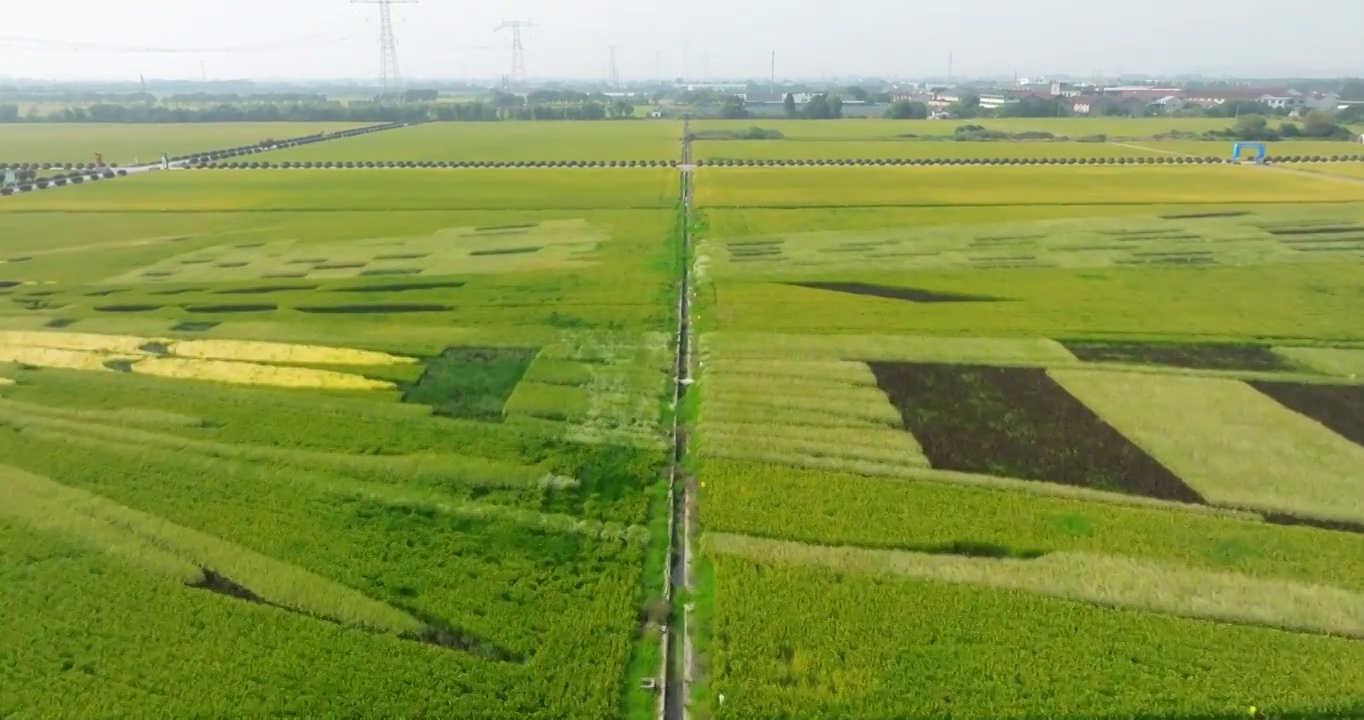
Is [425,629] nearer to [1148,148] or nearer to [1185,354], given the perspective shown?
[1185,354]

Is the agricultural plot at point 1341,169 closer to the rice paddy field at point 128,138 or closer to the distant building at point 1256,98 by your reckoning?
the distant building at point 1256,98

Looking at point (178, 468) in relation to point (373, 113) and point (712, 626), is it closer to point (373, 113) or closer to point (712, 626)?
point (712, 626)

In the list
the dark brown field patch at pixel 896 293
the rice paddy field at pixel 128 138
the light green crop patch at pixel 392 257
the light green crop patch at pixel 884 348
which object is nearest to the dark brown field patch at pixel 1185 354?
the light green crop patch at pixel 884 348

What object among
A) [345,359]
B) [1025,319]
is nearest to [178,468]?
[345,359]

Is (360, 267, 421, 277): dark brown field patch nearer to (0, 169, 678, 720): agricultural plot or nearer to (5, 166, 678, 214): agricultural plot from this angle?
(0, 169, 678, 720): agricultural plot

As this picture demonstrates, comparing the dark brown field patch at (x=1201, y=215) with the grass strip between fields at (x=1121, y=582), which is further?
the dark brown field patch at (x=1201, y=215)

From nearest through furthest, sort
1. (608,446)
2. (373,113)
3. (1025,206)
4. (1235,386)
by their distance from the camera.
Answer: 1. (608,446)
2. (1235,386)
3. (1025,206)
4. (373,113)

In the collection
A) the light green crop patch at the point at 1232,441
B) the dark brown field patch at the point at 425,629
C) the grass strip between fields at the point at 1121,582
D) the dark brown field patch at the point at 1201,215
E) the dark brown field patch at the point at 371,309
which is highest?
the dark brown field patch at the point at 1201,215
